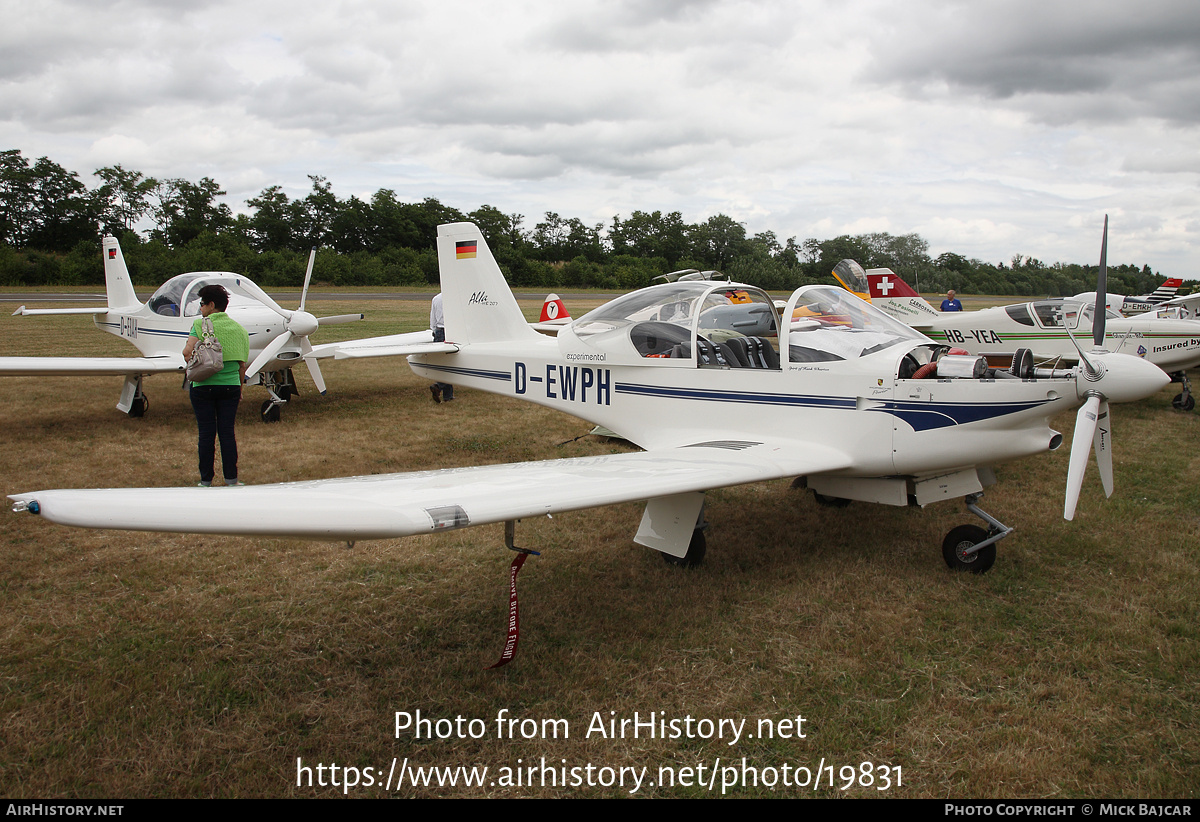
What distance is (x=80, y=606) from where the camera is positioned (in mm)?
3887

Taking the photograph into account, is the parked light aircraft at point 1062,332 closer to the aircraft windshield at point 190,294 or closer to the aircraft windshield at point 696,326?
the aircraft windshield at point 696,326

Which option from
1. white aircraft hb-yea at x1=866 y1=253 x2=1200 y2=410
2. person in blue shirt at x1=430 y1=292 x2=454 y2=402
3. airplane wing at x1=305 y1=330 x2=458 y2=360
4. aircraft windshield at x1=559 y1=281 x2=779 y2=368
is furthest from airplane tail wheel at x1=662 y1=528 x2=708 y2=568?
person in blue shirt at x1=430 y1=292 x2=454 y2=402

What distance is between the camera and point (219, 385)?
5.38m

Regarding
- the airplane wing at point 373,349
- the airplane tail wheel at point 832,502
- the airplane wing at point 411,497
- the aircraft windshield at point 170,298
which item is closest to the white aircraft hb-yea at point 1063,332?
the airplane tail wheel at point 832,502

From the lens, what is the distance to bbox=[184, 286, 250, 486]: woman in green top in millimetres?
5320

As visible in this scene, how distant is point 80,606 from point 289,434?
4595 mm

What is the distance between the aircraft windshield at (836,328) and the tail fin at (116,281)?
11.2 metres

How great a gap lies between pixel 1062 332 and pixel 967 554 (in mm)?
8372

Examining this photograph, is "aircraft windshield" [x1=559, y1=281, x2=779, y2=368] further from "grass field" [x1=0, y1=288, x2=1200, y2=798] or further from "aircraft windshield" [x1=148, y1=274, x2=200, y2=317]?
"aircraft windshield" [x1=148, y1=274, x2=200, y2=317]

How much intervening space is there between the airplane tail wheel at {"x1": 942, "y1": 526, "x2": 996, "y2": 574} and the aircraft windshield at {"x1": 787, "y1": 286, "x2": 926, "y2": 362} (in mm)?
1331

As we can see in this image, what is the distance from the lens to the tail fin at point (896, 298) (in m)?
13.3

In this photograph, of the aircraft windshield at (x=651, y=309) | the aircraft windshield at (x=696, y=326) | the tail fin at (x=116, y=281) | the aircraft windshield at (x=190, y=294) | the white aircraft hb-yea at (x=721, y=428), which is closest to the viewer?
the white aircraft hb-yea at (x=721, y=428)

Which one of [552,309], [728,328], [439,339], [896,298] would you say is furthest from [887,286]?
[728,328]

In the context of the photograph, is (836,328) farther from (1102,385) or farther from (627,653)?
(627,653)
